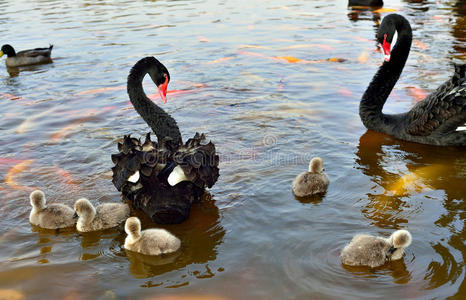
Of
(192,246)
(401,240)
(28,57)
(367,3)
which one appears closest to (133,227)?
(192,246)

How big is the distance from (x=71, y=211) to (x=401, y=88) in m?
5.06

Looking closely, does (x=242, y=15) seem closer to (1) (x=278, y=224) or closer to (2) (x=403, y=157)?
(2) (x=403, y=157)

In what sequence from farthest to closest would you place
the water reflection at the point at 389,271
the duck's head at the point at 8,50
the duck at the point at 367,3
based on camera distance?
1. the duck at the point at 367,3
2. the duck's head at the point at 8,50
3. the water reflection at the point at 389,271

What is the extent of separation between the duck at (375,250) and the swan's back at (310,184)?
99cm

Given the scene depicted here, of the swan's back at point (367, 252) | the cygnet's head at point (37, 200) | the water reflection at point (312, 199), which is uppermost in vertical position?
the cygnet's head at point (37, 200)

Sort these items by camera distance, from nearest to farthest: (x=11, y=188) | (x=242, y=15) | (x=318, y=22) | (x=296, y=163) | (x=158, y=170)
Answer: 1. (x=158, y=170)
2. (x=11, y=188)
3. (x=296, y=163)
4. (x=318, y=22)
5. (x=242, y=15)

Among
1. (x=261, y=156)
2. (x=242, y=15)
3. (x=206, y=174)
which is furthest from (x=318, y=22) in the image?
(x=206, y=174)

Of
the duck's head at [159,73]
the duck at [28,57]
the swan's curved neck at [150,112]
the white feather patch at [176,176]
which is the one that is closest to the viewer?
the white feather patch at [176,176]

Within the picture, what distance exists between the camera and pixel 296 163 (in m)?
5.04

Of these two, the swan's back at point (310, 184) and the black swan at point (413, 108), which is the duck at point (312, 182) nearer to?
the swan's back at point (310, 184)

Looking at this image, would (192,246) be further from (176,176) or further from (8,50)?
(8,50)

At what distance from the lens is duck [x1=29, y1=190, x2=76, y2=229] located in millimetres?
3941

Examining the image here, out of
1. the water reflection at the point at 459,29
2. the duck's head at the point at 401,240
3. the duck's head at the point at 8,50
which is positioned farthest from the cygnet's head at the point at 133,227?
the duck's head at the point at 8,50

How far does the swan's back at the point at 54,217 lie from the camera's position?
394 cm
